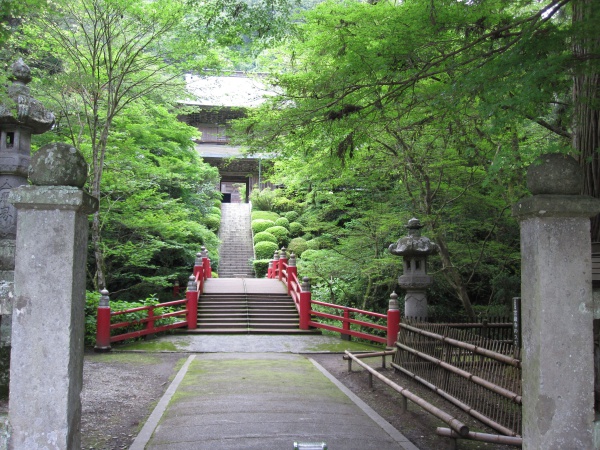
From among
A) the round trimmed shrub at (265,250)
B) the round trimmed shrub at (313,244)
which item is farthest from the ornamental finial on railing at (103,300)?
the round trimmed shrub at (265,250)

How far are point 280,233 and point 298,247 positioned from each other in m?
2.44

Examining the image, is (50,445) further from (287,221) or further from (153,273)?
(287,221)

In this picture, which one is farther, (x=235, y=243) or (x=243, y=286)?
(x=235, y=243)

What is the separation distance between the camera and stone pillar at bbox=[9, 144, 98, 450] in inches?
145

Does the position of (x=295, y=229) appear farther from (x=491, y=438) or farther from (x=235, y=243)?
(x=491, y=438)

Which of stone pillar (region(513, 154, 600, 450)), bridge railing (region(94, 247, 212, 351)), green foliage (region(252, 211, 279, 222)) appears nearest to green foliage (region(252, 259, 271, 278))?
green foliage (region(252, 211, 279, 222))

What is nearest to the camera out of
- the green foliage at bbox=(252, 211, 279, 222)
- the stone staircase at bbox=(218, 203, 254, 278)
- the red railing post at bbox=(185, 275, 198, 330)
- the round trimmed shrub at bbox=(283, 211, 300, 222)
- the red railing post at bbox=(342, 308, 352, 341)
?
the red railing post at bbox=(342, 308, 352, 341)

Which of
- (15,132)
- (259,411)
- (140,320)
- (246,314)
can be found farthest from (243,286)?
(15,132)

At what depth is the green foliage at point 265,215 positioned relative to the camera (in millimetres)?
32406

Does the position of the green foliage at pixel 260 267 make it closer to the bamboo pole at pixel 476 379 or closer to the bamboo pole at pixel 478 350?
the bamboo pole at pixel 476 379

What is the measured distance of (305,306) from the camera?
16641mm

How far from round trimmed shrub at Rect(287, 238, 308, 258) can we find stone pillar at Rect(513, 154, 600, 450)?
23.5 meters

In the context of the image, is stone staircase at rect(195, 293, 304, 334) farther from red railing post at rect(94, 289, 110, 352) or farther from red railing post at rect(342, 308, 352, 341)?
red railing post at rect(94, 289, 110, 352)

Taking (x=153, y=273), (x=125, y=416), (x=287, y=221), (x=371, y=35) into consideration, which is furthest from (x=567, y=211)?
(x=287, y=221)
